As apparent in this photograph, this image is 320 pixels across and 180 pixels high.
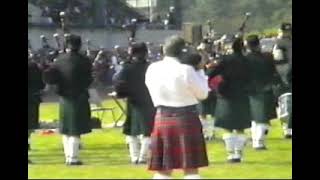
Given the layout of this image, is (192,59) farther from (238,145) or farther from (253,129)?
(253,129)

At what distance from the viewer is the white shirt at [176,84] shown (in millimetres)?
6117

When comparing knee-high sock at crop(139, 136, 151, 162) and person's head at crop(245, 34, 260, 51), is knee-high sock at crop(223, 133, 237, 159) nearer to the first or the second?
knee-high sock at crop(139, 136, 151, 162)

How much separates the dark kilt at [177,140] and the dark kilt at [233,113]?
192 cm

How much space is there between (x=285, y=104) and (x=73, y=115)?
2964 millimetres

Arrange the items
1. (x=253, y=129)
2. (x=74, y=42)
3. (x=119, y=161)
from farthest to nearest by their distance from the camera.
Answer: (x=253, y=129), (x=119, y=161), (x=74, y=42)

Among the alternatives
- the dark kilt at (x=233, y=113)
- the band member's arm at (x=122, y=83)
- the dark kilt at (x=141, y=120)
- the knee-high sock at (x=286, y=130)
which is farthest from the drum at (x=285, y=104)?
the band member's arm at (x=122, y=83)

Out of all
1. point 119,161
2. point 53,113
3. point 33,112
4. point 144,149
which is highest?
point 33,112

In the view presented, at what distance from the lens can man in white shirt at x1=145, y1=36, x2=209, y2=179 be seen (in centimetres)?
614

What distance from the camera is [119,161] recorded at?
27.8 ft

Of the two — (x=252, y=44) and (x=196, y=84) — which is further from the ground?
(x=252, y=44)

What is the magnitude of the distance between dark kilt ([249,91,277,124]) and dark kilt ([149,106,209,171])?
2.74 m

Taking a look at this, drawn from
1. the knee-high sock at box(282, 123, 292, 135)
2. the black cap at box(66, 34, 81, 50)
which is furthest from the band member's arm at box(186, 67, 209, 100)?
the knee-high sock at box(282, 123, 292, 135)

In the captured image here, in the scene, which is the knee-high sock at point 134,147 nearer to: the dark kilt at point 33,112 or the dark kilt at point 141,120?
the dark kilt at point 141,120

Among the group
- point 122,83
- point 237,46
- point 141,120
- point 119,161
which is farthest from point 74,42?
point 237,46
